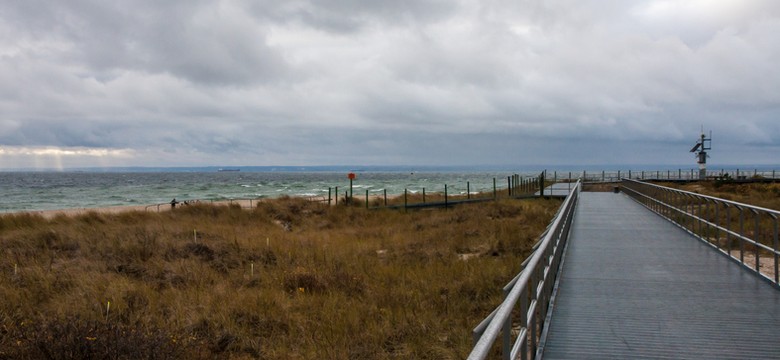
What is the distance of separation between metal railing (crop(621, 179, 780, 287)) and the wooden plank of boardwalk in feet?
1.33

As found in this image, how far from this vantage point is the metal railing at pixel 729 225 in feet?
27.8

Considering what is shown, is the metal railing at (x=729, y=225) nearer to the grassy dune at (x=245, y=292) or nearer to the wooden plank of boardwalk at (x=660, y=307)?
the wooden plank of boardwalk at (x=660, y=307)

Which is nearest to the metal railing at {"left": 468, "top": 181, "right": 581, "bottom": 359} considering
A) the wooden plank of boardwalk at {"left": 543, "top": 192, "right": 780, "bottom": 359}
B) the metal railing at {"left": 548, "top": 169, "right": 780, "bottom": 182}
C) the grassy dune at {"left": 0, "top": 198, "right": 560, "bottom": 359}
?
the wooden plank of boardwalk at {"left": 543, "top": 192, "right": 780, "bottom": 359}

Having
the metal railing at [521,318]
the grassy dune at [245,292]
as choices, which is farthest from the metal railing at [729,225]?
the grassy dune at [245,292]

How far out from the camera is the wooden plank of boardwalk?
5.18 meters

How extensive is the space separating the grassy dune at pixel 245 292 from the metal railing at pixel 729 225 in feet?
12.2

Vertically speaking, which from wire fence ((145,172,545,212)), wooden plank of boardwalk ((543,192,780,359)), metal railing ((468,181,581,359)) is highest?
metal railing ((468,181,581,359))

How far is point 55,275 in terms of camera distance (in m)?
10.4

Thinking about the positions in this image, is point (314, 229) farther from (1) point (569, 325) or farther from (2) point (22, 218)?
(1) point (569, 325)

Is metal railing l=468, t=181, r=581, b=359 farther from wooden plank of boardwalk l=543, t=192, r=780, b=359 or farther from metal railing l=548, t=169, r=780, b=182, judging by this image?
metal railing l=548, t=169, r=780, b=182

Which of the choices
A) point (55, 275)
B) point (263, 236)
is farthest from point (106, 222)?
point (55, 275)

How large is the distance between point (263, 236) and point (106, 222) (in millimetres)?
7334

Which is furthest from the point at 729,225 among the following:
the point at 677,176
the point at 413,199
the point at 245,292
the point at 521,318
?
the point at 677,176

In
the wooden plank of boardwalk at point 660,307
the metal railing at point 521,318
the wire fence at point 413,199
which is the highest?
the metal railing at point 521,318
